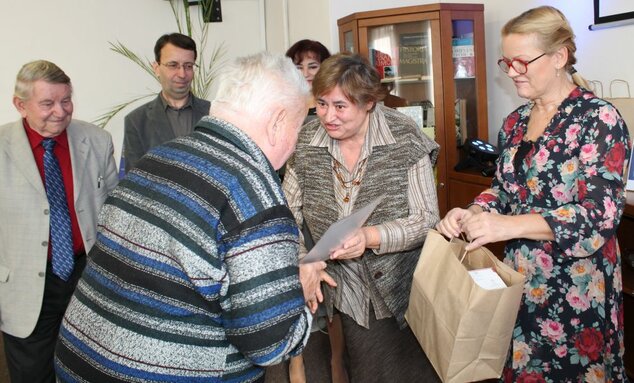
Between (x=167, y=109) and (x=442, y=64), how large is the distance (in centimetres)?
168

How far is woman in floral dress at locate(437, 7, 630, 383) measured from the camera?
145cm

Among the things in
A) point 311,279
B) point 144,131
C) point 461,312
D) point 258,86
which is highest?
point 258,86

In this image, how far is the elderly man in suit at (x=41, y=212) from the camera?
204cm

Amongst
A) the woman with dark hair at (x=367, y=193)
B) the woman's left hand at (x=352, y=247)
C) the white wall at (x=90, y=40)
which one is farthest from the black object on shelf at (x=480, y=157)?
the white wall at (x=90, y=40)

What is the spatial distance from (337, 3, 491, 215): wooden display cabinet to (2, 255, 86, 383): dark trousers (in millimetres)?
2094

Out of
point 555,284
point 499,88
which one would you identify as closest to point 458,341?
point 555,284

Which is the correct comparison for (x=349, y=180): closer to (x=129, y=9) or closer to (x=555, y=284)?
(x=555, y=284)

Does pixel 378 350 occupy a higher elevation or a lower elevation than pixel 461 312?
lower

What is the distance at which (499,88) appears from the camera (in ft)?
11.8

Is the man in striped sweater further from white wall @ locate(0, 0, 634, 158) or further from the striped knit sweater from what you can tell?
white wall @ locate(0, 0, 634, 158)

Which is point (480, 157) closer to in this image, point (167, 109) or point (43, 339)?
point (167, 109)

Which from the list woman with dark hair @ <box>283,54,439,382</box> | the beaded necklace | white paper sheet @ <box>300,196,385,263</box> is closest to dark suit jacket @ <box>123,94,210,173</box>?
woman with dark hair @ <box>283,54,439,382</box>

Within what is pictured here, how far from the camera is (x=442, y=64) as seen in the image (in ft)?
11.2

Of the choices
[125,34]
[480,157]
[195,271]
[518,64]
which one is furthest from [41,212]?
[125,34]
